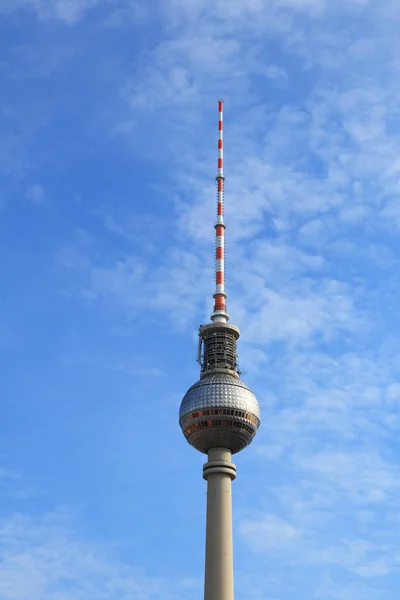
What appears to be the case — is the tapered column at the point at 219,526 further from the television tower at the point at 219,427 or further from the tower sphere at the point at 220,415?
the tower sphere at the point at 220,415

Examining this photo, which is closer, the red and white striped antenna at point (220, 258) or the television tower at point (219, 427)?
the television tower at point (219, 427)

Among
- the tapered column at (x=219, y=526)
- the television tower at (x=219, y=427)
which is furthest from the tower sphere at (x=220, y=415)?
the tapered column at (x=219, y=526)

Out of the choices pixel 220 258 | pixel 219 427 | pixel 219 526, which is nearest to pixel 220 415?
pixel 219 427

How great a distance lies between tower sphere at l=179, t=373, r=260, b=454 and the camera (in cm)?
12150

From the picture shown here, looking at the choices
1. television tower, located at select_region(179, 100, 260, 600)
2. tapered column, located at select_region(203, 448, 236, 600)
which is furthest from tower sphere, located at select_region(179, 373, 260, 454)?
tapered column, located at select_region(203, 448, 236, 600)

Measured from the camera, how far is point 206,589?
370 ft

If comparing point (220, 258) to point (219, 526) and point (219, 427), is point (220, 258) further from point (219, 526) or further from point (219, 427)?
point (219, 526)

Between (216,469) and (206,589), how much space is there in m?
16.7

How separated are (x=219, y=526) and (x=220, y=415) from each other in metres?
15.5

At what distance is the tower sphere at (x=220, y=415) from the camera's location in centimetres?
12150

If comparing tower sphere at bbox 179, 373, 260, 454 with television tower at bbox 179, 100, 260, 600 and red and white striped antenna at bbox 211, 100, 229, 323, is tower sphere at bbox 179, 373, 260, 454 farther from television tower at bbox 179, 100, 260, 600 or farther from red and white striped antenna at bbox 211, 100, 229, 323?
red and white striped antenna at bbox 211, 100, 229, 323

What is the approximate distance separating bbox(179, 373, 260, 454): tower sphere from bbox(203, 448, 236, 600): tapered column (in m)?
2.53

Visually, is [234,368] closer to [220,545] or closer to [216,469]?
[216,469]

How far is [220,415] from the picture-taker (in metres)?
121
